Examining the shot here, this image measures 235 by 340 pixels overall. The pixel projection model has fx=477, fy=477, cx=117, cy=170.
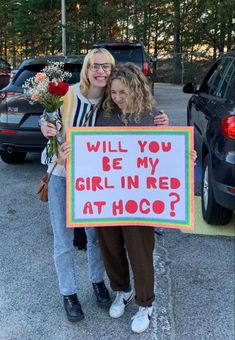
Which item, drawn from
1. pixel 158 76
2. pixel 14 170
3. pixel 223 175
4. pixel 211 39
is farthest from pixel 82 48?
pixel 223 175

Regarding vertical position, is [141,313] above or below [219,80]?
below

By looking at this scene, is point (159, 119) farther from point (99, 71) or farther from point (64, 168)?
point (64, 168)

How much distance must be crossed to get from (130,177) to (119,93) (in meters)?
0.49

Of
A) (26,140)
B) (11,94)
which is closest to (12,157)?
(26,140)

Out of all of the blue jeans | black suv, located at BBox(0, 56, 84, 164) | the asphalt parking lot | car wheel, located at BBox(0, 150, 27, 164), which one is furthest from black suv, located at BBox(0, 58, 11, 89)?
the blue jeans

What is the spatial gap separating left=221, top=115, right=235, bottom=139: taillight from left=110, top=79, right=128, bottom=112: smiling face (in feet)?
4.79

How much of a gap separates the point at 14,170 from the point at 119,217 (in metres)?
4.55

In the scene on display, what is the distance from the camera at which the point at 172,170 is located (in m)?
2.75

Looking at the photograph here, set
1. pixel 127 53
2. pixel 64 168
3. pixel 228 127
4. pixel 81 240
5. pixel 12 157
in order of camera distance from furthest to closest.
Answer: pixel 127 53, pixel 12 157, pixel 81 240, pixel 228 127, pixel 64 168

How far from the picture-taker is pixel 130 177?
2.78m

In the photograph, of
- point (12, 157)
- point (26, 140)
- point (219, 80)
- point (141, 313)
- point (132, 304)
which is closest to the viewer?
point (141, 313)

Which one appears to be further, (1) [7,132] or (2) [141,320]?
(1) [7,132]

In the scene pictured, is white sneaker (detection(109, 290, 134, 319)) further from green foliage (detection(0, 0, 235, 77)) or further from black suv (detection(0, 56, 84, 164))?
green foliage (detection(0, 0, 235, 77))

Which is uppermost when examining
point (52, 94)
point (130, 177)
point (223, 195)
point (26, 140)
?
point (52, 94)
